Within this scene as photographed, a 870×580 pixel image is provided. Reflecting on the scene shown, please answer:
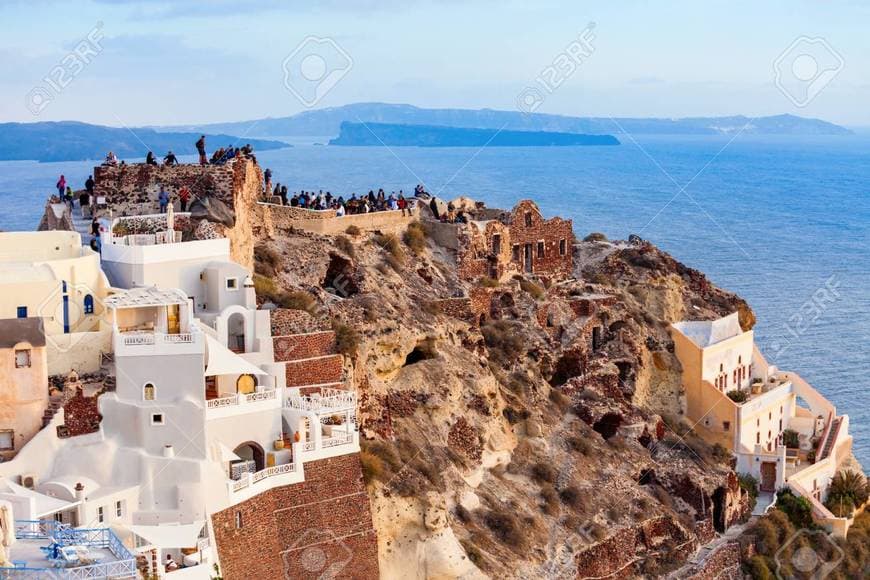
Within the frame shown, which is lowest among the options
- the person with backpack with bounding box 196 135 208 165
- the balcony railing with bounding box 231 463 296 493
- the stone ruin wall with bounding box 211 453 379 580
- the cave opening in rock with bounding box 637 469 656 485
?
the cave opening in rock with bounding box 637 469 656 485

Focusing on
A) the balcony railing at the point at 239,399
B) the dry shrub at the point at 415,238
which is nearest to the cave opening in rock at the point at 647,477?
the dry shrub at the point at 415,238

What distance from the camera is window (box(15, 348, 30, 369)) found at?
41.8 metres

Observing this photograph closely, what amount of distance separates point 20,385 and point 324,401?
888cm

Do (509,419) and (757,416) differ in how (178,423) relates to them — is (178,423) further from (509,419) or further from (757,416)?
(757,416)

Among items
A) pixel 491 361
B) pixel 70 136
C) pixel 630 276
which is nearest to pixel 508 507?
pixel 491 361

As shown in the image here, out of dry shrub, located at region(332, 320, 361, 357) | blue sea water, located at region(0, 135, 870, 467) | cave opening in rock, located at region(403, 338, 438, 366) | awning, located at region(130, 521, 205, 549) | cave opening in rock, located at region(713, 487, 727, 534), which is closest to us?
awning, located at region(130, 521, 205, 549)

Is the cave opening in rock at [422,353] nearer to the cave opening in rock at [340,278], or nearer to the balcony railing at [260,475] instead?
the cave opening in rock at [340,278]

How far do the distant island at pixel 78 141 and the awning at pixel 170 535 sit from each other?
107185mm

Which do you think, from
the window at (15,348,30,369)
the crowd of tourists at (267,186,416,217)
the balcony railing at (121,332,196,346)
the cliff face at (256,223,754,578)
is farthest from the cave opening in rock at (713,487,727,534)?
the window at (15,348,30,369)

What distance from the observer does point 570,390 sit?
6525 cm

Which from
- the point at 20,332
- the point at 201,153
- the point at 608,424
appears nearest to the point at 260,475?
the point at 20,332

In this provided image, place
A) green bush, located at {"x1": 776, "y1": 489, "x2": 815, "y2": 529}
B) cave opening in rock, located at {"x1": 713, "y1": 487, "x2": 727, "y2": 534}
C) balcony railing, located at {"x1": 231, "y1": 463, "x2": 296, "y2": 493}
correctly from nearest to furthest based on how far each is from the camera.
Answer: balcony railing, located at {"x1": 231, "y1": 463, "x2": 296, "y2": 493}
cave opening in rock, located at {"x1": 713, "y1": 487, "x2": 727, "y2": 534}
green bush, located at {"x1": 776, "y1": 489, "x2": 815, "y2": 529}

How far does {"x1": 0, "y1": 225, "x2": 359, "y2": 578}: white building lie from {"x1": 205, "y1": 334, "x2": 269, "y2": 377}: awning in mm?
45

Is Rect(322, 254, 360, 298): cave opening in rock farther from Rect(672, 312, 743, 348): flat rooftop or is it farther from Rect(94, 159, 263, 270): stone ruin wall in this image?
Rect(672, 312, 743, 348): flat rooftop
